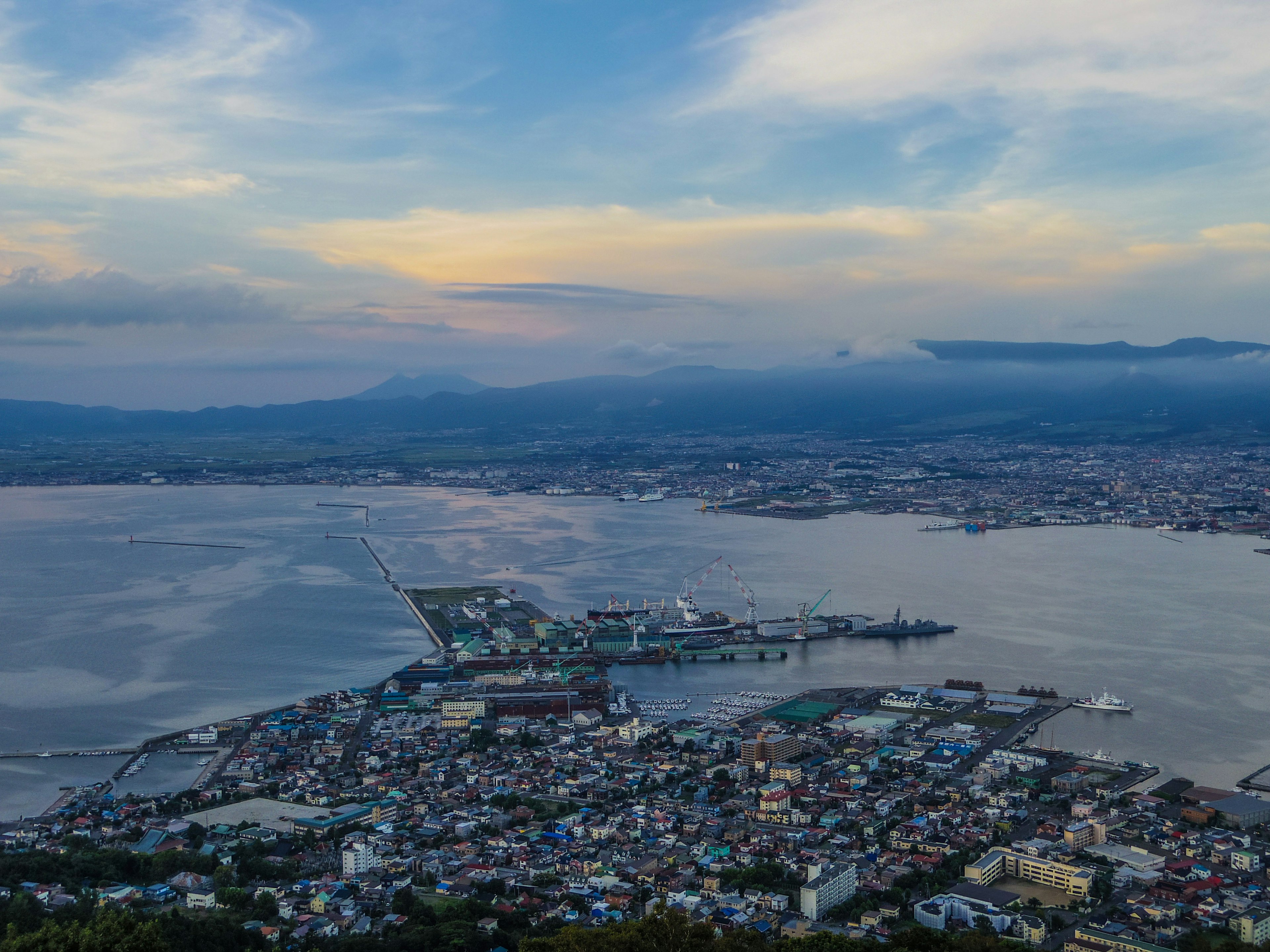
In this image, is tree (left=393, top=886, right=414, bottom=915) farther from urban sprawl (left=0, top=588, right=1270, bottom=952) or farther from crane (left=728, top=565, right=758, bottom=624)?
crane (left=728, top=565, right=758, bottom=624)

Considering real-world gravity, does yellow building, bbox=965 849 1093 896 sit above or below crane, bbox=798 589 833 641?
below

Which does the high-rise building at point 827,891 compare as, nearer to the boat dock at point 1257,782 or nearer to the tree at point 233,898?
the tree at point 233,898

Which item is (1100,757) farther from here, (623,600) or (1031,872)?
(623,600)

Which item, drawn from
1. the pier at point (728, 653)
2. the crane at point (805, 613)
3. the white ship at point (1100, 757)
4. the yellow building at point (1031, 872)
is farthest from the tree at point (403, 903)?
the crane at point (805, 613)

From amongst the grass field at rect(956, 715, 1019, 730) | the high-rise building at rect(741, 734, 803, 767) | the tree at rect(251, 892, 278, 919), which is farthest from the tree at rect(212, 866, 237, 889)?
the grass field at rect(956, 715, 1019, 730)

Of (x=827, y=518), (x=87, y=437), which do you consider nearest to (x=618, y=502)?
(x=827, y=518)

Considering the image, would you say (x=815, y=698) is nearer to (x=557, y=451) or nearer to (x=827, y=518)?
(x=827, y=518)
